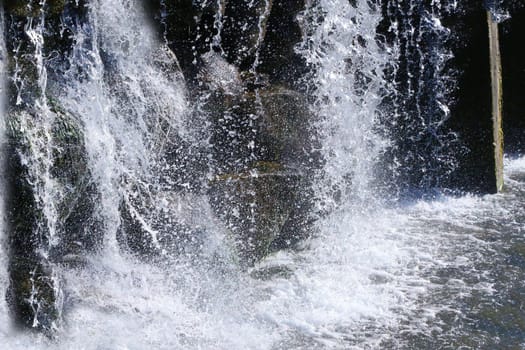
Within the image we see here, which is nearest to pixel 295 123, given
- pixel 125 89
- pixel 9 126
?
pixel 125 89

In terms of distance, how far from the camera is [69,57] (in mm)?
4848

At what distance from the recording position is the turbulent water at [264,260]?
14.5 ft

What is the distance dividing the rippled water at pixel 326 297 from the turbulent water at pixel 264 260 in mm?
13

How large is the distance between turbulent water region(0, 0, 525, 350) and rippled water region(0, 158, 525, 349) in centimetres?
1

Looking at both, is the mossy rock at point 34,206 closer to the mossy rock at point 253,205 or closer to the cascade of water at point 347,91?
the mossy rock at point 253,205

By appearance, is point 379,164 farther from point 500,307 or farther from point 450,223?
point 500,307

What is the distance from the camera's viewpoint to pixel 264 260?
18.1 feet

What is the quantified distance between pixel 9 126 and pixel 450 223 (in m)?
3.93

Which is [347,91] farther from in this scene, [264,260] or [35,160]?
[35,160]

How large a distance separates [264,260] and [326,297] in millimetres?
856

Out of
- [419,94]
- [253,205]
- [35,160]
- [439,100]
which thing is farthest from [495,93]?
[35,160]

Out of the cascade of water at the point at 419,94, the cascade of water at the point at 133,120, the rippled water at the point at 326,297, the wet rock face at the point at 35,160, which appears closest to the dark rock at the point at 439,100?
the cascade of water at the point at 419,94

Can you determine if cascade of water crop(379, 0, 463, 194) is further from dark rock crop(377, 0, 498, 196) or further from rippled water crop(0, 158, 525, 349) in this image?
rippled water crop(0, 158, 525, 349)

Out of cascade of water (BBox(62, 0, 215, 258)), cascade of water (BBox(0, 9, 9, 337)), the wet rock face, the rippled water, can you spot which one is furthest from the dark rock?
cascade of water (BBox(0, 9, 9, 337))
